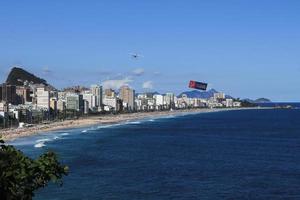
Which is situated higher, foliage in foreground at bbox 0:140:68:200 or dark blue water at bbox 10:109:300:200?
foliage in foreground at bbox 0:140:68:200

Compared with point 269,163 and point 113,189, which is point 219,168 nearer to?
point 269,163

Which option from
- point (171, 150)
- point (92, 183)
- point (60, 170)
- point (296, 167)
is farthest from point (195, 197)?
point (171, 150)

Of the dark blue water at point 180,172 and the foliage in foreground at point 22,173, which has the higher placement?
the foliage in foreground at point 22,173

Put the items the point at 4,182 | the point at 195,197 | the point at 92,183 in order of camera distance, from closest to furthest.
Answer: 1. the point at 4,182
2. the point at 195,197
3. the point at 92,183

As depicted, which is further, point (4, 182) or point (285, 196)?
point (285, 196)

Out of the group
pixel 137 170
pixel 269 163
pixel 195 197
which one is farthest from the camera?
pixel 269 163

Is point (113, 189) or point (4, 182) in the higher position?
point (4, 182)

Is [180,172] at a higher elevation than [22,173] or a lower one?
lower

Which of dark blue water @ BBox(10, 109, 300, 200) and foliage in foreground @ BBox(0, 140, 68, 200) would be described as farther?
dark blue water @ BBox(10, 109, 300, 200)
